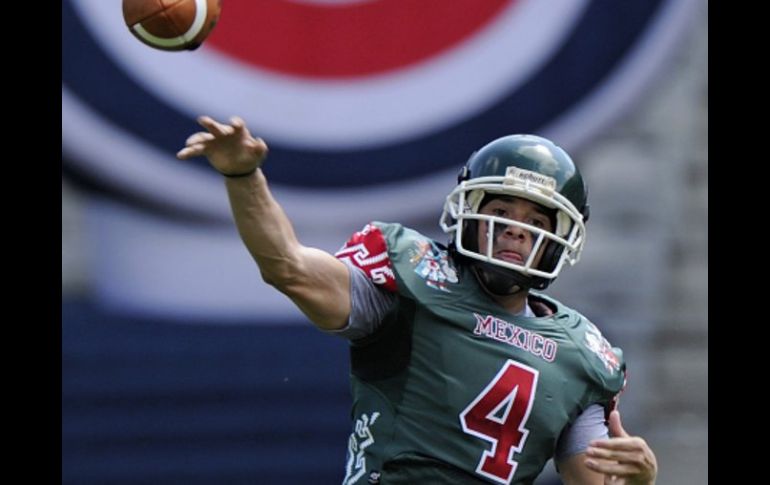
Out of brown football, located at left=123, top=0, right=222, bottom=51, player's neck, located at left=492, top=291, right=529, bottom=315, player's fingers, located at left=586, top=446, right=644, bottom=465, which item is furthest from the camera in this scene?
player's neck, located at left=492, top=291, right=529, bottom=315

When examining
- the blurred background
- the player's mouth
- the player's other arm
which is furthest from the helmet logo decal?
the blurred background

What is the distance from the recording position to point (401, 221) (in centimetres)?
529

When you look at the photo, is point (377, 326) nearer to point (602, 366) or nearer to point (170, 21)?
point (602, 366)

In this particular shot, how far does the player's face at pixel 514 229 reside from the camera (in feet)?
10.8

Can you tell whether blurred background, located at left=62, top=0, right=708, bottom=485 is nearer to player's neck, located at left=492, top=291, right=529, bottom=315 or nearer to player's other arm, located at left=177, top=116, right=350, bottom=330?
player's neck, located at left=492, top=291, right=529, bottom=315

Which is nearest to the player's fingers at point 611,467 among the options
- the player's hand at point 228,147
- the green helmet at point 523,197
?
the green helmet at point 523,197

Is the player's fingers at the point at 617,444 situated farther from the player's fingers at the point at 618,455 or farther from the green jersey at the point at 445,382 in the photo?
the green jersey at the point at 445,382

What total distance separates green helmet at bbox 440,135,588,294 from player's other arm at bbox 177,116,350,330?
1.09 ft

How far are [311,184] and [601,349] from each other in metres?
2.02

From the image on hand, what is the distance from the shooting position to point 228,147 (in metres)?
2.89

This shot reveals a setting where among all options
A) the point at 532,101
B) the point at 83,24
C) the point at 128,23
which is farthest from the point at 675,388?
the point at 128,23

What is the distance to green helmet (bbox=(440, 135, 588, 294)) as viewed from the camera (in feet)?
10.8

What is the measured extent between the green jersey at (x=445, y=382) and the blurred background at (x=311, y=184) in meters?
1.95

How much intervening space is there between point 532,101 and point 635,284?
0.79m
